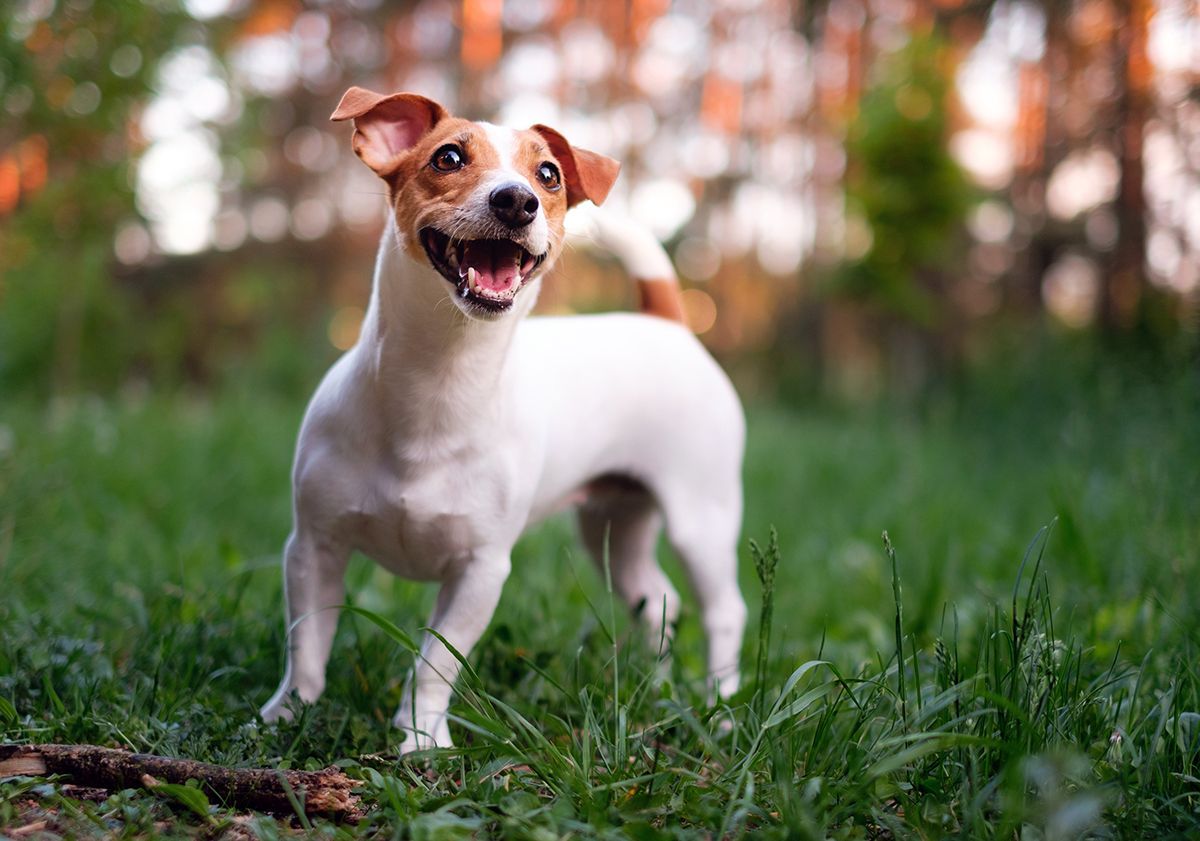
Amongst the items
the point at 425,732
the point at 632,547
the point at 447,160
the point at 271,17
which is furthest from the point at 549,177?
the point at 271,17

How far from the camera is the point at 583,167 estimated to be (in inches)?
99.9

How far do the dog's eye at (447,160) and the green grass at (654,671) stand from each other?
38.5 inches

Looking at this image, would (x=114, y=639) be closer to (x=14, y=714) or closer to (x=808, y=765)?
(x=14, y=714)

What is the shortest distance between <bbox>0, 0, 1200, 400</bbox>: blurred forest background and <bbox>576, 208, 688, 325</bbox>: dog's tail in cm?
39

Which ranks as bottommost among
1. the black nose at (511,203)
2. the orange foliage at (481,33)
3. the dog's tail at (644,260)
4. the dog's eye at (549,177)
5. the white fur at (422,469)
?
the white fur at (422,469)

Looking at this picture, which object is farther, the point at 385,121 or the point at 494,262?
the point at 385,121

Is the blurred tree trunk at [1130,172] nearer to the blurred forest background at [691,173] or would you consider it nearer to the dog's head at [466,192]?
the blurred forest background at [691,173]

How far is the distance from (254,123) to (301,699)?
6539 millimetres

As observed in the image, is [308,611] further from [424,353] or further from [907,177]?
[907,177]

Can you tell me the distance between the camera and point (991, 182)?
50.0 ft

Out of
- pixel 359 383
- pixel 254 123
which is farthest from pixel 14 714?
pixel 254 123

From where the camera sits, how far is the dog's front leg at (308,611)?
234 cm

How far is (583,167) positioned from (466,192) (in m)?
0.47

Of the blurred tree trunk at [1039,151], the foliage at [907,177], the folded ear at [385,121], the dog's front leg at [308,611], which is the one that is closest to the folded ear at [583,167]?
the folded ear at [385,121]
